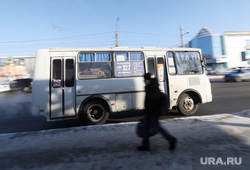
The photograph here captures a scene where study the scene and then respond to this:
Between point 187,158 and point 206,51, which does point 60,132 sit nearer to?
point 187,158

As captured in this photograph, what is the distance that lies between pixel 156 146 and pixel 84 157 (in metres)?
1.69

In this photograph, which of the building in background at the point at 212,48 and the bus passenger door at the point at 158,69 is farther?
the building in background at the point at 212,48

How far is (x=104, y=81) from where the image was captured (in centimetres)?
546

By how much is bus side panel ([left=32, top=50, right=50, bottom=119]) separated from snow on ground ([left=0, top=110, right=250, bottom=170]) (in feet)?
2.62

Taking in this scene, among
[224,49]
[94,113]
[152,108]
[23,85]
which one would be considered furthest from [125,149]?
[224,49]

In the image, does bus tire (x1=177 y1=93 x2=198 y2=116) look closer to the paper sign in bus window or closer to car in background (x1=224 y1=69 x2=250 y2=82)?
the paper sign in bus window

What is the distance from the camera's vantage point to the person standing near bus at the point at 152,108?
121 inches

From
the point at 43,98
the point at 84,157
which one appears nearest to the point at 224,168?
the point at 84,157

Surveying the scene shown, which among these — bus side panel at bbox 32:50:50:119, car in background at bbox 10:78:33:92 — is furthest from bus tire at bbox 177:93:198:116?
car in background at bbox 10:78:33:92

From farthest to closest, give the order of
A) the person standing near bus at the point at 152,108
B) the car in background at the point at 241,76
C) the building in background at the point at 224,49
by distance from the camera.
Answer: the building in background at the point at 224,49, the car in background at the point at 241,76, the person standing near bus at the point at 152,108

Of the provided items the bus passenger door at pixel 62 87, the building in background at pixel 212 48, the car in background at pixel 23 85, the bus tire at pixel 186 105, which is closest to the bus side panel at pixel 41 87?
the bus passenger door at pixel 62 87

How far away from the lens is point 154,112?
3.12m

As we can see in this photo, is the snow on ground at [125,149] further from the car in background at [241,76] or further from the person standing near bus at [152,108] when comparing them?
the car in background at [241,76]

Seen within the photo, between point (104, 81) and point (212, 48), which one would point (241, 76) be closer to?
point (104, 81)
